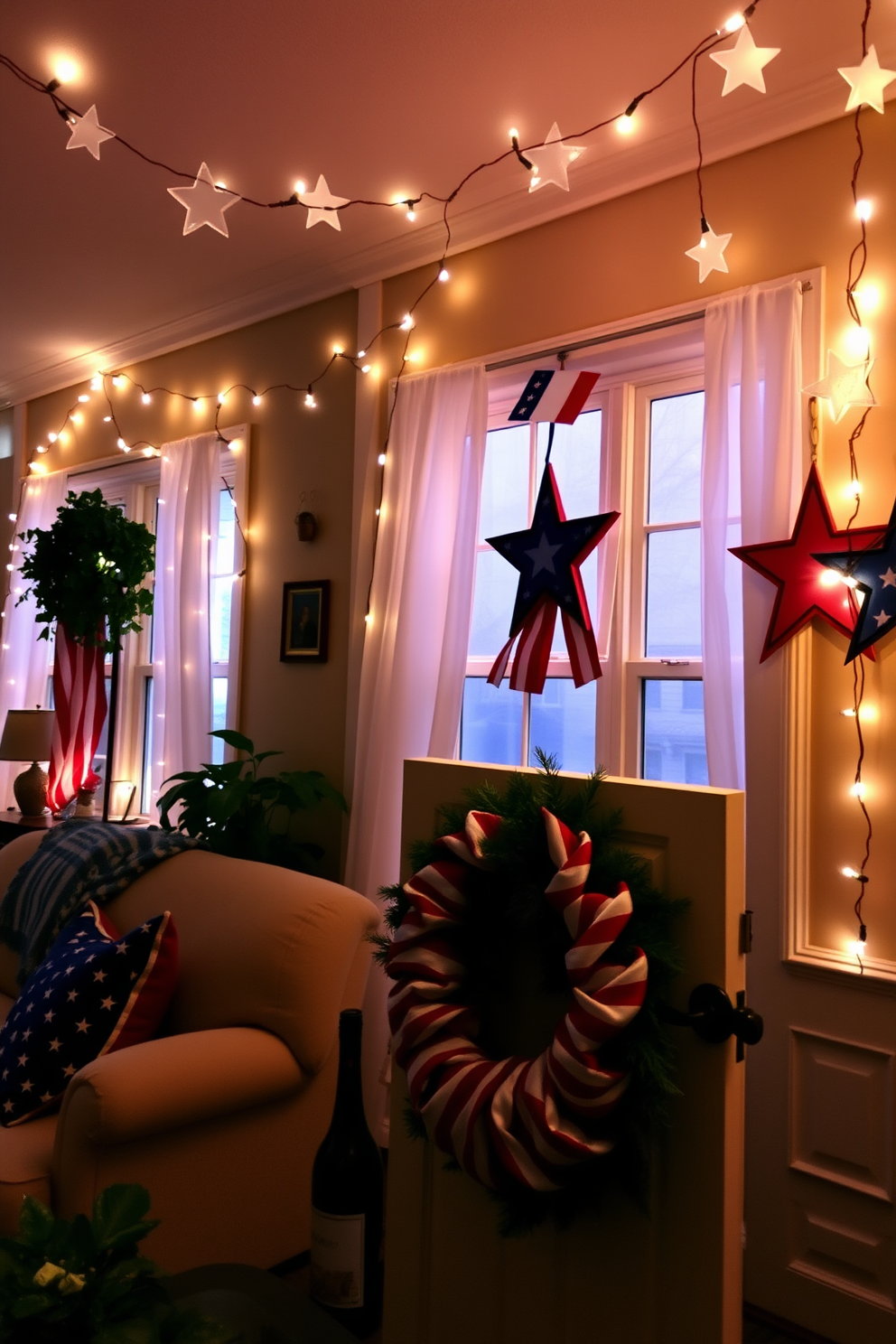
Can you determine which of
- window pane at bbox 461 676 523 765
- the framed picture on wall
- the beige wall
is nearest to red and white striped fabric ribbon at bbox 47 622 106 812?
the beige wall

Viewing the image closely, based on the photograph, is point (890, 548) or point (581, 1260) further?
point (890, 548)

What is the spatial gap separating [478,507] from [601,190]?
1.00 metres

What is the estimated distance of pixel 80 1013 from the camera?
7.14 ft

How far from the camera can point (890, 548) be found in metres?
2.24

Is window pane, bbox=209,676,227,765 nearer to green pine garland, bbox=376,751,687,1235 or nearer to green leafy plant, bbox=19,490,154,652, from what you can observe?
green leafy plant, bbox=19,490,154,652

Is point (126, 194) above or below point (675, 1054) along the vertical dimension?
above

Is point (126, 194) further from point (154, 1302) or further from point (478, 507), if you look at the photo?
point (154, 1302)

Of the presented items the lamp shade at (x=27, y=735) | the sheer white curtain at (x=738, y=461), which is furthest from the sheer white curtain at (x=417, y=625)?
the lamp shade at (x=27, y=735)

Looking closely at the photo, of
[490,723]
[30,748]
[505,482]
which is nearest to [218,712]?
[30,748]

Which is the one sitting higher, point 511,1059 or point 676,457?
point 676,457

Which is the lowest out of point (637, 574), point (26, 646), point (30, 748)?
point (30, 748)

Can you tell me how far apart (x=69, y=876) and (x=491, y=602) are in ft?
5.19

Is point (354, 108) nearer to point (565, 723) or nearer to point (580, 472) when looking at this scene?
point (580, 472)

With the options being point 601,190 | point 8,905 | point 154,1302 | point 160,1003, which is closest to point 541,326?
point 601,190
